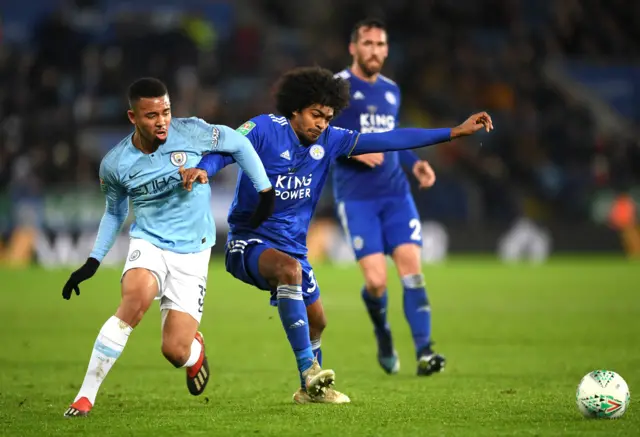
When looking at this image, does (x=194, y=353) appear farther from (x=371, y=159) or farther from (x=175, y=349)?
(x=371, y=159)

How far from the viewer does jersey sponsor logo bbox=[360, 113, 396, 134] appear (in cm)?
920

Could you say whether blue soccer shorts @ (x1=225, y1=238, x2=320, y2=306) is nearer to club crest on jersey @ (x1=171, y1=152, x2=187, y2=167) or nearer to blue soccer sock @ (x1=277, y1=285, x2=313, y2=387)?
blue soccer sock @ (x1=277, y1=285, x2=313, y2=387)

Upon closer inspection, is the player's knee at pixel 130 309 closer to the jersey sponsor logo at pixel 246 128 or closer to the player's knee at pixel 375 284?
the jersey sponsor logo at pixel 246 128

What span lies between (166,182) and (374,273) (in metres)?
2.91

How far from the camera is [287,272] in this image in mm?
6832

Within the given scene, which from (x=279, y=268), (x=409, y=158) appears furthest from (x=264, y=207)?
(x=409, y=158)

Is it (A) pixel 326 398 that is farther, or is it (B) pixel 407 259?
(B) pixel 407 259

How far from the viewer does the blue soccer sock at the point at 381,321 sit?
29.5ft

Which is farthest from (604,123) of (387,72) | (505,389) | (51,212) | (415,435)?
(415,435)

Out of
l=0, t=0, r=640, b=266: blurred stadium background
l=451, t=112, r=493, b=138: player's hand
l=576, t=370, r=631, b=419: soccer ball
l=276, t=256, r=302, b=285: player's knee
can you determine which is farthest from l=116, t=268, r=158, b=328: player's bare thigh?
l=0, t=0, r=640, b=266: blurred stadium background

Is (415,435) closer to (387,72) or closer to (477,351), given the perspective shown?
(477,351)

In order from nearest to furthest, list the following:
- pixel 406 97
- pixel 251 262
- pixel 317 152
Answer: pixel 251 262, pixel 317 152, pixel 406 97

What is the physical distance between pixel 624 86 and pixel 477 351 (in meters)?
19.4

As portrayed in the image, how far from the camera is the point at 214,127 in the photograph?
6715 mm
